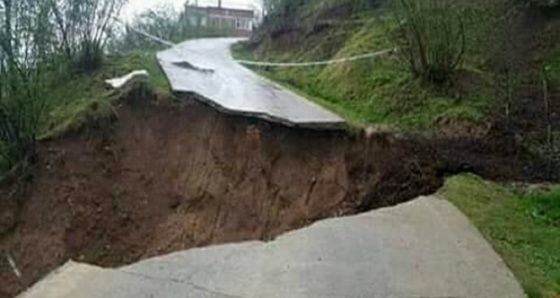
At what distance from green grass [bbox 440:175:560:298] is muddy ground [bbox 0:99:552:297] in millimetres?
960

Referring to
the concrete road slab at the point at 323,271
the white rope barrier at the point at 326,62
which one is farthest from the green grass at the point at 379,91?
the concrete road slab at the point at 323,271

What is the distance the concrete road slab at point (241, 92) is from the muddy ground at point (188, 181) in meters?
0.21

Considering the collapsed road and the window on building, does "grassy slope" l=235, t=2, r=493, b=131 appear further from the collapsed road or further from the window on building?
the window on building

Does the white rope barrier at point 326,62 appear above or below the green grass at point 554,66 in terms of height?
below

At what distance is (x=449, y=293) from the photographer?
503 centimetres

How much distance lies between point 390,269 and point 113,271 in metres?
2.02

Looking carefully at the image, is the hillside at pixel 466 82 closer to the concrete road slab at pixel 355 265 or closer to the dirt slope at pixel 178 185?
the dirt slope at pixel 178 185

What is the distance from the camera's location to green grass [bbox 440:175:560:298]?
582cm

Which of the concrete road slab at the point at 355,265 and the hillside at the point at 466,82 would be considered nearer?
the concrete road slab at the point at 355,265

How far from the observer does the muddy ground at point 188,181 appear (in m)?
10.3

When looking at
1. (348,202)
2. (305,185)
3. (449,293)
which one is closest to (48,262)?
(305,185)

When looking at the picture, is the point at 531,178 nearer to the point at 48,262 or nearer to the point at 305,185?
the point at 305,185

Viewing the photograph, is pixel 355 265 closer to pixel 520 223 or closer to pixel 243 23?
pixel 520 223

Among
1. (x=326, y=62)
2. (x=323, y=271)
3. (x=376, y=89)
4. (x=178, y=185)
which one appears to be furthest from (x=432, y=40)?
(x=323, y=271)
